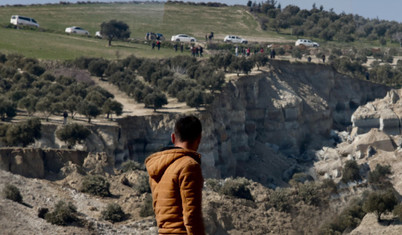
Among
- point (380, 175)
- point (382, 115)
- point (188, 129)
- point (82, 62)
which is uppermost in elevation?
point (188, 129)

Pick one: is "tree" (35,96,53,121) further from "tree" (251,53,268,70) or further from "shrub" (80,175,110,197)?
"tree" (251,53,268,70)

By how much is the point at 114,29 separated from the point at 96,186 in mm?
47182

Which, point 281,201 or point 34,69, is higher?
point 34,69

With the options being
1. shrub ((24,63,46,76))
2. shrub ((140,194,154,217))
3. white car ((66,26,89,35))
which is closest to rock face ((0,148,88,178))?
shrub ((140,194,154,217))

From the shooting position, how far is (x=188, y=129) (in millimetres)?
7535

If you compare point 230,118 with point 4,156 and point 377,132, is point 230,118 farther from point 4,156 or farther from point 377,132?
point 4,156

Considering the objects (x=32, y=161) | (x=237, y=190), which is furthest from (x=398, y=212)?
(x=32, y=161)

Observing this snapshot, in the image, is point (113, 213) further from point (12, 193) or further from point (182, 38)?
point (182, 38)

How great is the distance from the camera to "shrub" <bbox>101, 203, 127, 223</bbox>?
93.6ft

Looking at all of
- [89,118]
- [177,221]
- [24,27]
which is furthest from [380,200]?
[24,27]

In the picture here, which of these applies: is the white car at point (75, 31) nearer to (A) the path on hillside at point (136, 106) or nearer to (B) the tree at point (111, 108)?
(A) the path on hillside at point (136, 106)

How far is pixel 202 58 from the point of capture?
72.2 m

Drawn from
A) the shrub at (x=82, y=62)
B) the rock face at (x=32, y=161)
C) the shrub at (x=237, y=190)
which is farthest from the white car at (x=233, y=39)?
the shrub at (x=237, y=190)

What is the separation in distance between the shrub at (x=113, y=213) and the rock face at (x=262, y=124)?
438 inches
